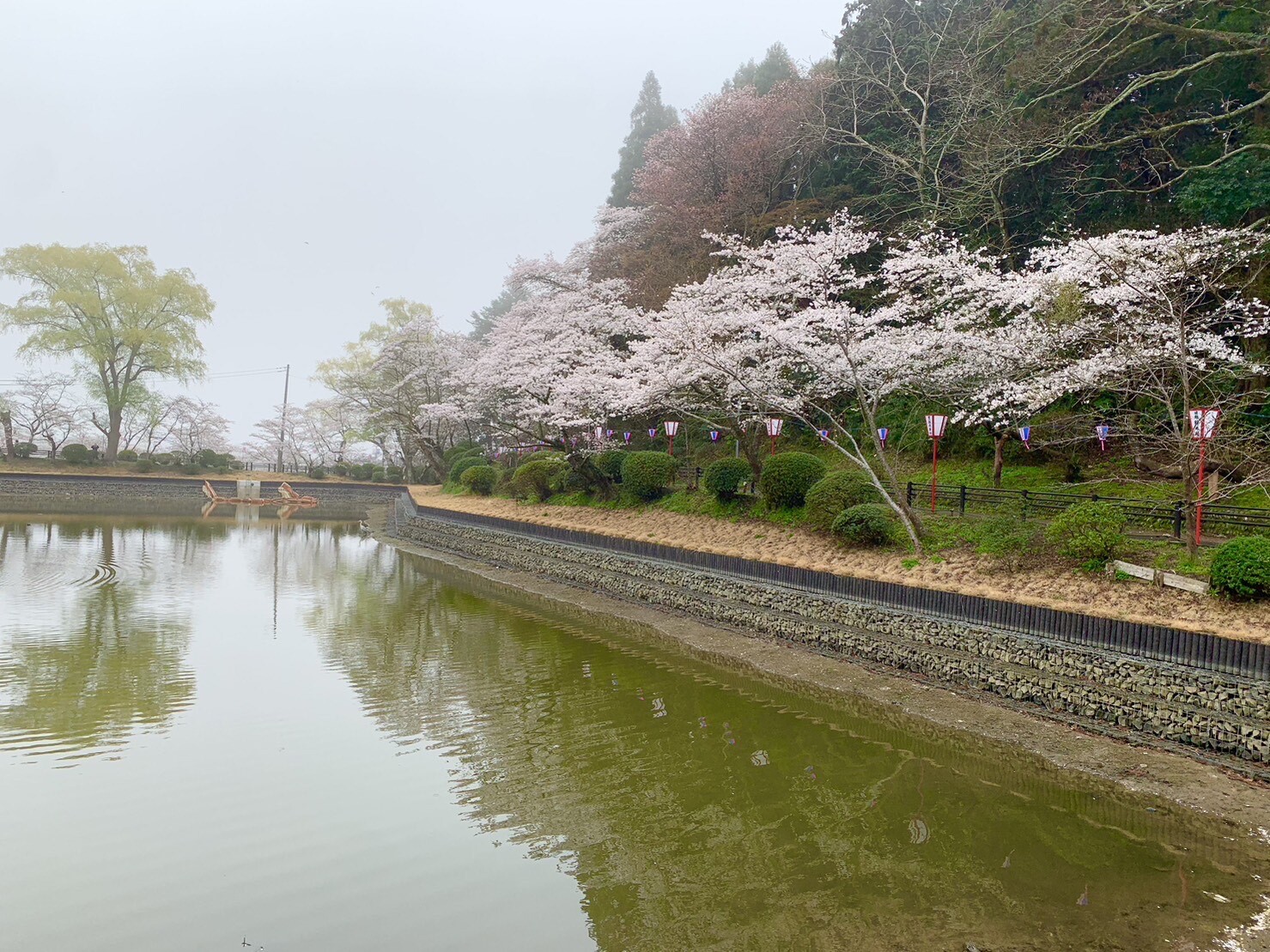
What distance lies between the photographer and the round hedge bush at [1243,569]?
7.98 metres

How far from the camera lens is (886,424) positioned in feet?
72.0

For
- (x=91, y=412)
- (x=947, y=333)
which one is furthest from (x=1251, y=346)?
(x=91, y=412)

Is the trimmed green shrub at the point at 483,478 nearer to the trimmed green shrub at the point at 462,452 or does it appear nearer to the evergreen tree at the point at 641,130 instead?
the trimmed green shrub at the point at 462,452

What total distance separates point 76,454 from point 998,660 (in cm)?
4778

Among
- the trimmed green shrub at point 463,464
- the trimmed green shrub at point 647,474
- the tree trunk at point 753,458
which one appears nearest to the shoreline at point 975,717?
the tree trunk at point 753,458

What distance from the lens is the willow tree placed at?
41.4m

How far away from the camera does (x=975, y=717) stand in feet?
28.1

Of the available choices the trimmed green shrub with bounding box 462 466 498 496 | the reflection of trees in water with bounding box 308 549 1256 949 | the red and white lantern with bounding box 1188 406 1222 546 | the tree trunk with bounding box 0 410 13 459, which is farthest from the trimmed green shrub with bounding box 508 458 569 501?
the tree trunk with bounding box 0 410 13 459

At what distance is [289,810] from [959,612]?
27.1 feet

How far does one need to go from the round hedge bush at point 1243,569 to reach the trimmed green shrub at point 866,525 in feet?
16.2

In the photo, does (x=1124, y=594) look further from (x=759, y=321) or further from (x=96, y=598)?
(x=96, y=598)

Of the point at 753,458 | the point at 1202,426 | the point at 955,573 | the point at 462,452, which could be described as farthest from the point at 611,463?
the point at 462,452

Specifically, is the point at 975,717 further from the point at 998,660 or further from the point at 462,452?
the point at 462,452

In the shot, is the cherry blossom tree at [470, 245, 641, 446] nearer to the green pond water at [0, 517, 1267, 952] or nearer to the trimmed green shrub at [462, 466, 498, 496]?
the trimmed green shrub at [462, 466, 498, 496]
